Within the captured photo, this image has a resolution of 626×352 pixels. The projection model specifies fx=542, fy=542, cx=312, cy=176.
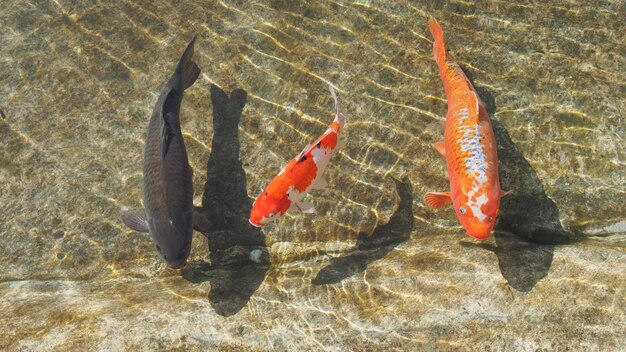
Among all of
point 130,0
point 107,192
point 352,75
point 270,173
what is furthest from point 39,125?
point 352,75

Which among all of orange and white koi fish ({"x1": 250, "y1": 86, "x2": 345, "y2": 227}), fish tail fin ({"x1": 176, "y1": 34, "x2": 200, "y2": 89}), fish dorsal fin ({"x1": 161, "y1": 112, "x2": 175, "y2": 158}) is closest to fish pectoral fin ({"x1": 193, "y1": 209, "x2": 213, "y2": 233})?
fish dorsal fin ({"x1": 161, "y1": 112, "x2": 175, "y2": 158})

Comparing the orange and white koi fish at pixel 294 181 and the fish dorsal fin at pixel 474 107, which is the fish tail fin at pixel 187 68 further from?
the fish dorsal fin at pixel 474 107

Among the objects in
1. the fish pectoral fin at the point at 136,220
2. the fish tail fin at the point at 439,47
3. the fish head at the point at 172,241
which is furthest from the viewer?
the fish tail fin at the point at 439,47

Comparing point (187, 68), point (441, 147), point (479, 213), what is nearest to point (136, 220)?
point (187, 68)

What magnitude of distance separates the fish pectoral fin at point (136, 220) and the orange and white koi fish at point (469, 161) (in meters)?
2.62

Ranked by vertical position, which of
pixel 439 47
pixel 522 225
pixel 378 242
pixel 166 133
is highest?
pixel 439 47

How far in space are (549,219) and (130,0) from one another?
5794mm

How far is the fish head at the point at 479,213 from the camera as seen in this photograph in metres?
4.15

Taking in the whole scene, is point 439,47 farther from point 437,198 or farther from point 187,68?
point 187,68

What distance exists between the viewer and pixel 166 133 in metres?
4.96

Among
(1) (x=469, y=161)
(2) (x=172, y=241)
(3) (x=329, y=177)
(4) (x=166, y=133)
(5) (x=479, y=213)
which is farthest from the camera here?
(3) (x=329, y=177)

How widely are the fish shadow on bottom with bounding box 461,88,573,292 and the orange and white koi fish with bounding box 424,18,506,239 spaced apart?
58cm

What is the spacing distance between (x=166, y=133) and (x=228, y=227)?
1202mm

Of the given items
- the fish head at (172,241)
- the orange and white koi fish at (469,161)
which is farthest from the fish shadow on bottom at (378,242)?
the fish head at (172,241)
